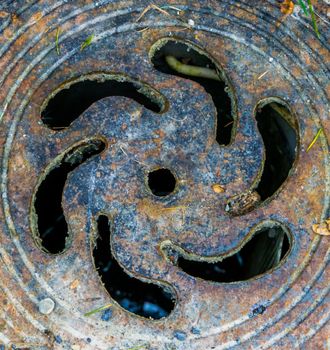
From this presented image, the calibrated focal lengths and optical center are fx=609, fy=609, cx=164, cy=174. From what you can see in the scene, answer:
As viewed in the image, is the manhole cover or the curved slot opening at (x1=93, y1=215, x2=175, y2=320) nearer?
the manhole cover

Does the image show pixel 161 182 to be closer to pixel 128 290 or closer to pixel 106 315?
pixel 128 290

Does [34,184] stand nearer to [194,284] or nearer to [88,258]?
[88,258]

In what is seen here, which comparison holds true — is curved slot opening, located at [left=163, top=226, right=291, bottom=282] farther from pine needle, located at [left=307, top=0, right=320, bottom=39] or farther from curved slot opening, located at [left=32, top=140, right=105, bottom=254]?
pine needle, located at [left=307, top=0, right=320, bottom=39]

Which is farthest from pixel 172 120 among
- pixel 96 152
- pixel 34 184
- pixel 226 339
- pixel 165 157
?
pixel 226 339

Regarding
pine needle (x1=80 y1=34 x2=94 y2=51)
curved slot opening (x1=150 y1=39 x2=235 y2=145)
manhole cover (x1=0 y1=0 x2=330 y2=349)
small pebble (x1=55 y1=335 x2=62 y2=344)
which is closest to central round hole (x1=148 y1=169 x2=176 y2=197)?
curved slot opening (x1=150 y1=39 x2=235 y2=145)

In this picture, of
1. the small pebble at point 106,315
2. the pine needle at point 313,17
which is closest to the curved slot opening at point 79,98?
the pine needle at point 313,17

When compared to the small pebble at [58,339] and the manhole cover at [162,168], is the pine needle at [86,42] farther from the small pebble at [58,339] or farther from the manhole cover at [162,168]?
the small pebble at [58,339]
